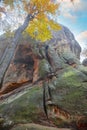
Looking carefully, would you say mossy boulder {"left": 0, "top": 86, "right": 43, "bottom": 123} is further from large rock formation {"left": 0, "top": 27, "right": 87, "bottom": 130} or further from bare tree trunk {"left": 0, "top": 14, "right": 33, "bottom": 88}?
bare tree trunk {"left": 0, "top": 14, "right": 33, "bottom": 88}

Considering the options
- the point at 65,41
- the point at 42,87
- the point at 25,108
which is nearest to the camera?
the point at 25,108

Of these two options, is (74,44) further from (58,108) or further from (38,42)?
(58,108)

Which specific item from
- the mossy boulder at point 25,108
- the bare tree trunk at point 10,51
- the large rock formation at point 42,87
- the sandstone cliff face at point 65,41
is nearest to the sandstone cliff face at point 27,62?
the large rock formation at point 42,87

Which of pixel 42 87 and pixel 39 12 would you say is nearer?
pixel 42 87

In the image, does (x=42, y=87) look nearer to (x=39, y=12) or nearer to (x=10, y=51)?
(x=10, y=51)

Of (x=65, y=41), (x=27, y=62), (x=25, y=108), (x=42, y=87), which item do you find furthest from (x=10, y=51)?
(x=65, y=41)

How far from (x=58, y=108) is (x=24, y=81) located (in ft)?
17.0

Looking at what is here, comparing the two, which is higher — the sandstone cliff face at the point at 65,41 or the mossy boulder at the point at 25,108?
the sandstone cliff face at the point at 65,41

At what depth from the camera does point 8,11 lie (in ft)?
53.7

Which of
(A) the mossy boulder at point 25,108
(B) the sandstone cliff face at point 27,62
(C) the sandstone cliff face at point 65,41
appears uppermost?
(C) the sandstone cliff face at point 65,41

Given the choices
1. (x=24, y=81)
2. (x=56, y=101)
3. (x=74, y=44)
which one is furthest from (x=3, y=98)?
(x=74, y=44)

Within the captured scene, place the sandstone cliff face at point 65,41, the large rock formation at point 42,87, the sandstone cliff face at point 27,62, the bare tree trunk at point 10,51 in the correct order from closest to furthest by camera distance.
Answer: the large rock formation at point 42,87
the bare tree trunk at point 10,51
the sandstone cliff face at point 27,62
the sandstone cliff face at point 65,41

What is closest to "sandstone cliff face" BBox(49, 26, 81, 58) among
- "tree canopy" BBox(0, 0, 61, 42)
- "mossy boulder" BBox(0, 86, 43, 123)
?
"tree canopy" BBox(0, 0, 61, 42)

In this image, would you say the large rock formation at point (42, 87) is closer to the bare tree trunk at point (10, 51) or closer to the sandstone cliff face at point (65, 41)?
the bare tree trunk at point (10, 51)
